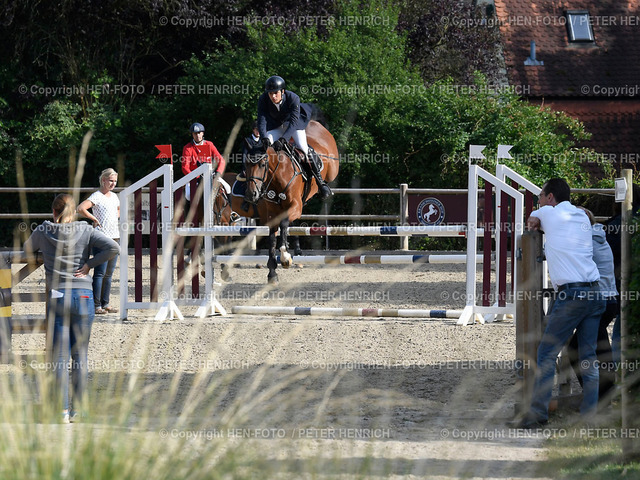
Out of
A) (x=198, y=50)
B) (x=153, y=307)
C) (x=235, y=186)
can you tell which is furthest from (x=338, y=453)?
(x=198, y=50)

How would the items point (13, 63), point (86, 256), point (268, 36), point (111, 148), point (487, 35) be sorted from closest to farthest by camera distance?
point (86, 256), point (268, 36), point (111, 148), point (13, 63), point (487, 35)

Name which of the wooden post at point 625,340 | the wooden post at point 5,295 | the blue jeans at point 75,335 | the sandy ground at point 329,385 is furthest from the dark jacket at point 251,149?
the wooden post at point 625,340

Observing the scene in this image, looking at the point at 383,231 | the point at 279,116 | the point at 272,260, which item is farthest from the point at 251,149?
the point at 383,231

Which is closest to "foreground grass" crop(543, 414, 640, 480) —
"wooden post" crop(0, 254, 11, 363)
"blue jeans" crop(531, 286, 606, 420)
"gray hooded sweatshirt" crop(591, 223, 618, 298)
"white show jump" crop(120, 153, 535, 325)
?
"blue jeans" crop(531, 286, 606, 420)

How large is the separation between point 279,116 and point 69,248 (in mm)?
5771

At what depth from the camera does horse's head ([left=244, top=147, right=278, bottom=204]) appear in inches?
428

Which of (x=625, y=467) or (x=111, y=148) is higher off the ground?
(x=111, y=148)

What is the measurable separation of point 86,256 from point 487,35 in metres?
21.1

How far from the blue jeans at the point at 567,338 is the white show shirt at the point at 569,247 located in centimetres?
10

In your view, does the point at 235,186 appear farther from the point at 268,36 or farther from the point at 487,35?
the point at 487,35

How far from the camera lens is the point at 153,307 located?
10062 millimetres

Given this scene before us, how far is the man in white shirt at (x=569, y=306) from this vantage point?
A: 5.92 metres

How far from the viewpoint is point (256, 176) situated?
36.0 feet

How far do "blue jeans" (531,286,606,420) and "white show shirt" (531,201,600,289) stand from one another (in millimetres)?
95
